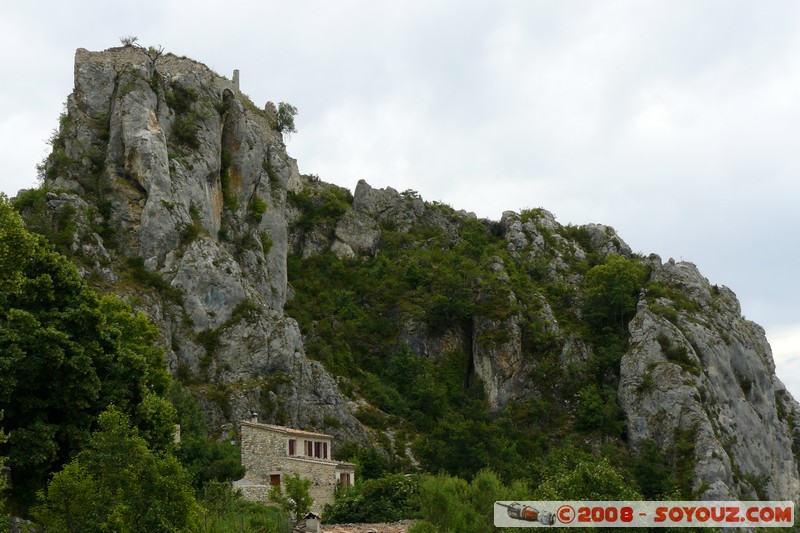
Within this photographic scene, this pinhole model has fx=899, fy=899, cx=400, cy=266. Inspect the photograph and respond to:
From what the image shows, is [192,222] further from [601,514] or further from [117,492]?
[601,514]

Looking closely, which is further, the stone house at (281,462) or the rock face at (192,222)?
the rock face at (192,222)

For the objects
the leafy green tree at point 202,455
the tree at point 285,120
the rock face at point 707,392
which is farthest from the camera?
the tree at point 285,120

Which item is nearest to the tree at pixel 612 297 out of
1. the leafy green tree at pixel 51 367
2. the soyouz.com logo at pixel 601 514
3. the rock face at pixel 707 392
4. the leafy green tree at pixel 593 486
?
the rock face at pixel 707 392

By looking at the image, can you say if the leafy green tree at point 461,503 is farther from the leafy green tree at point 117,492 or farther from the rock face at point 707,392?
the rock face at point 707,392

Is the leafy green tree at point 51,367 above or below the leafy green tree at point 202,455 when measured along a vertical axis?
above

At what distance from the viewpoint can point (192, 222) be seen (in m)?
68.2

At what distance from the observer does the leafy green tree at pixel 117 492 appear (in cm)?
2588

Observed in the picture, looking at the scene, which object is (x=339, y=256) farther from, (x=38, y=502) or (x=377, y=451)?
(x=38, y=502)

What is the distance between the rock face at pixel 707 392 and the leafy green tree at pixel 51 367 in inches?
1721

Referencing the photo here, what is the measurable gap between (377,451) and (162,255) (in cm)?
2105

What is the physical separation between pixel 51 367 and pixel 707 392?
182 ft

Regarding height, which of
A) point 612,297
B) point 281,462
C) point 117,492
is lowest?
point 117,492

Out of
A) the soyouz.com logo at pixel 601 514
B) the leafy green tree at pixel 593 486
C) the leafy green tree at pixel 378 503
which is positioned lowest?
the leafy green tree at pixel 378 503

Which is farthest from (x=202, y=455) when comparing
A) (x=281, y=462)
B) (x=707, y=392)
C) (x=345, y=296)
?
(x=707, y=392)
